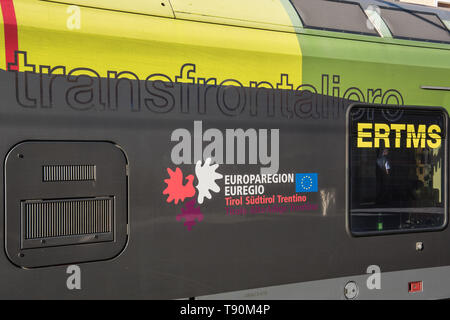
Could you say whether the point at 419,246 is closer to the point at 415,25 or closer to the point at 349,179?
the point at 349,179

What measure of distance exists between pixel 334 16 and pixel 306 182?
144cm

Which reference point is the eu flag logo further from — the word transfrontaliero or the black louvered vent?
the black louvered vent

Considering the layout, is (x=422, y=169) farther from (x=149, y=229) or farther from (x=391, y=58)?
(x=149, y=229)

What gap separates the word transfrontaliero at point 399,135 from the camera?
4.43 meters

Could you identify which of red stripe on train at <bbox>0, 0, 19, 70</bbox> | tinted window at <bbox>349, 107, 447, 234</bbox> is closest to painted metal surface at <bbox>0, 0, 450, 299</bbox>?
red stripe on train at <bbox>0, 0, 19, 70</bbox>

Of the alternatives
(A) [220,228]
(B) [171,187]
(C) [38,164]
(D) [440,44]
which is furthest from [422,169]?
(C) [38,164]

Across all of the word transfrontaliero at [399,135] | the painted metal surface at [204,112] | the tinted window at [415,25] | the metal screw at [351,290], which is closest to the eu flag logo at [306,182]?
the painted metal surface at [204,112]

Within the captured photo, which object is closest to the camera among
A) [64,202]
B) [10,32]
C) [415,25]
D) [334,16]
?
[10,32]

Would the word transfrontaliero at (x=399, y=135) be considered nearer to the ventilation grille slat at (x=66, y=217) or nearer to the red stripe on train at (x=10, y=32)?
the ventilation grille slat at (x=66, y=217)

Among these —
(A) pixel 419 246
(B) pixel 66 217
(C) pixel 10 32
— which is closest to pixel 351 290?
(A) pixel 419 246

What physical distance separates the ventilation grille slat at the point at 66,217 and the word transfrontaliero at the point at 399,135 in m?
2.16

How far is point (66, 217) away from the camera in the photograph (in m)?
3.34

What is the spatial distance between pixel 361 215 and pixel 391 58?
1354 millimetres
